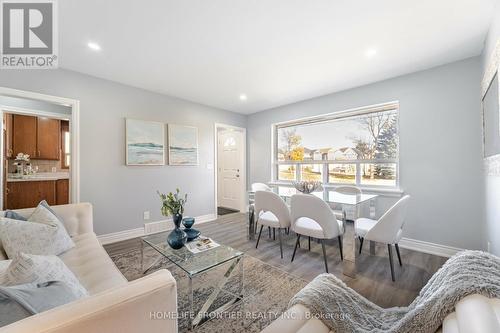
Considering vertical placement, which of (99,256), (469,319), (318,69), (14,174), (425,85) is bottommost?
(99,256)

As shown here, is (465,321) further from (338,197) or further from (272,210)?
(338,197)

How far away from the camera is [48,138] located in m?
4.32

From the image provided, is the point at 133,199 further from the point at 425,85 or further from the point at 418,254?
the point at 425,85

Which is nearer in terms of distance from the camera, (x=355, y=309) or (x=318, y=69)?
(x=355, y=309)

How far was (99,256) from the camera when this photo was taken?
165 centimetres

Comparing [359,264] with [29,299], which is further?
[359,264]

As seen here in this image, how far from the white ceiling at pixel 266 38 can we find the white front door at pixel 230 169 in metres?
2.18

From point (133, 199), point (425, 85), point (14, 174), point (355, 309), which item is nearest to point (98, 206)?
point (133, 199)

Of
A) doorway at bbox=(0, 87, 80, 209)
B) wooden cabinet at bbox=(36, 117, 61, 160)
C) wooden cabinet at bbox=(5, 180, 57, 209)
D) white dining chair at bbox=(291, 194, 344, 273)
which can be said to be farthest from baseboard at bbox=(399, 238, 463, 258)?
wooden cabinet at bbox=(36, 117, 61, 160)

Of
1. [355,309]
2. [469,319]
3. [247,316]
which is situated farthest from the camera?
[247,316]

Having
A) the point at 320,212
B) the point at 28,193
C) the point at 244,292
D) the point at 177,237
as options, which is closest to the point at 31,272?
the point at 177,237

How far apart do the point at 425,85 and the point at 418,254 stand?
86.2 inches

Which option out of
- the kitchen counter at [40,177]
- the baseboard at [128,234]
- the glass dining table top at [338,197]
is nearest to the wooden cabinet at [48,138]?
the kitchen counter at [40,177]

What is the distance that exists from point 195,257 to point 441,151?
3.15 m
